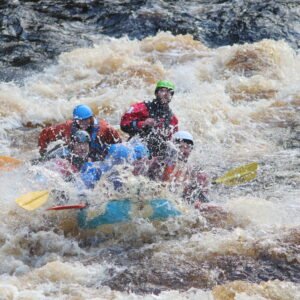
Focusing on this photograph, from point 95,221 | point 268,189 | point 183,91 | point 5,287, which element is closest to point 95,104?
point 183,91

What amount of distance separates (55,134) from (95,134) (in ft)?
1.73

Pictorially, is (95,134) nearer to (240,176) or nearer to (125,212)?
(125,212)

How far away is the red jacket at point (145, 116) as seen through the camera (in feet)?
24.9

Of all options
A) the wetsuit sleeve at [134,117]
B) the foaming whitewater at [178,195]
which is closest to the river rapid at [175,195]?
the foaming whitewater at [178,195]

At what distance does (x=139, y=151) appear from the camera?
6488 mm

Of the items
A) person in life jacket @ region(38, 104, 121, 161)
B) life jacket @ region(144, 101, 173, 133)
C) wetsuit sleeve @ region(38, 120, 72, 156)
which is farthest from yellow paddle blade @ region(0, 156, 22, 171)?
life jacket @ region(144, 101, 173, 133)

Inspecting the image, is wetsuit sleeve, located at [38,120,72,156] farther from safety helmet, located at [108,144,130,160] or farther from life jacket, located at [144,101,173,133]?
safety helmet, located at [108,144,130,160]

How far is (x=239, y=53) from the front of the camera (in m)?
11.8

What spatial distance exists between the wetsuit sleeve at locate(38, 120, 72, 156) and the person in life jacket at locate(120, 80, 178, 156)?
678 mm

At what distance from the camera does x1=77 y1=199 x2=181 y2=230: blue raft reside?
6.15 m

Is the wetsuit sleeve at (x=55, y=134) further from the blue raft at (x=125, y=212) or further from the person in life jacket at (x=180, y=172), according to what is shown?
the blue raft at (x=125, y=212)

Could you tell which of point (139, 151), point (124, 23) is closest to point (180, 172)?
point (139, 151)

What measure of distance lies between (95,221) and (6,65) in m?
6.31

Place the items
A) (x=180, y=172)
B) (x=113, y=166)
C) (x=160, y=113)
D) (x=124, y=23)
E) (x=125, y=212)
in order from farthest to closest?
1. (x=124, y=23)
2. (x=160, y=113)
3. (x=180, y=172)
4. (x=113, y=166)
5. (x=125, y=212)
